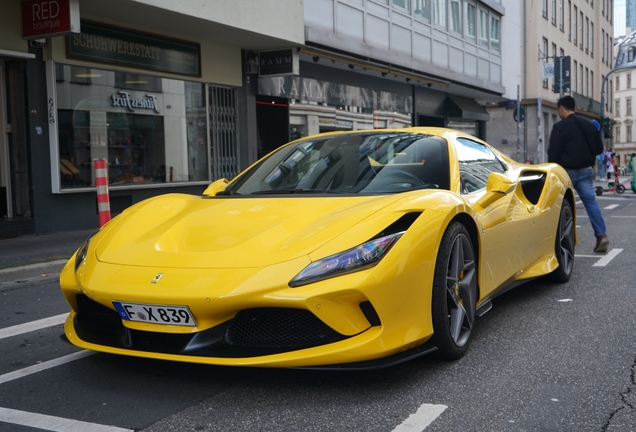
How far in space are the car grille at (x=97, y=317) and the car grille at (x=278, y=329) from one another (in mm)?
597

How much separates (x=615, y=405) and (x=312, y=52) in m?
13.9

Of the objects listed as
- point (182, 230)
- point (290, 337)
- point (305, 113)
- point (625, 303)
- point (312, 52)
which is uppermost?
point (312, 52)

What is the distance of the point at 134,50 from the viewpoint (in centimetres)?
1255

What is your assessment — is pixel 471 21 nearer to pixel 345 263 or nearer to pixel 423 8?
pixel 423 8

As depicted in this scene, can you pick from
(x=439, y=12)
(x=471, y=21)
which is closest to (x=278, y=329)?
(x=439, y=12)

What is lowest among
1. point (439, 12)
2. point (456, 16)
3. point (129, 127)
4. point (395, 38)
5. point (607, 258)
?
point (607, 258)

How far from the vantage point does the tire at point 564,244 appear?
5730mm

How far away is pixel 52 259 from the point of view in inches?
303

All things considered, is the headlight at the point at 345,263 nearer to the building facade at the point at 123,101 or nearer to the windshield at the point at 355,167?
the windshield at the point at 355,167

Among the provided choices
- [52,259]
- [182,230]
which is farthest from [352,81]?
[182,230]

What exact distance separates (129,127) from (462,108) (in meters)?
16.6


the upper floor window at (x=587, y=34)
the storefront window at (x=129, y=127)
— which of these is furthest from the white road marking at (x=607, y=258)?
the upper floor window at (x=587, y=34)

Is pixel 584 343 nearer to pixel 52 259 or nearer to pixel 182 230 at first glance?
pixel 182 230

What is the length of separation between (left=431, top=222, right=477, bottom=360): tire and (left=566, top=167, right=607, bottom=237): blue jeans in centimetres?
425
